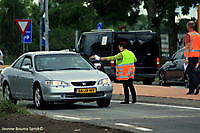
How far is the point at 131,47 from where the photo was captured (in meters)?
31.0

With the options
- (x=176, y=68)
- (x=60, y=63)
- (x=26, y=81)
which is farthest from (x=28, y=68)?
(x=176, y=68)

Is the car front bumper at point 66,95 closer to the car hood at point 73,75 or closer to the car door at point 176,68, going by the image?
the car hood at point 73,75

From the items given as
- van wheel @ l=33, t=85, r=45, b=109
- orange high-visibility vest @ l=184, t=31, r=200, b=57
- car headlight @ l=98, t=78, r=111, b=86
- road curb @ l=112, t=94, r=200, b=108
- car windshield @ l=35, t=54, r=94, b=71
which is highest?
orange high-visibility vest @ l=184, t=31, r=200, b=57

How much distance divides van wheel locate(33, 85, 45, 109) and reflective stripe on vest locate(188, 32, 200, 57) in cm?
389

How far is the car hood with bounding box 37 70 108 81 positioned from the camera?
1819 centimetres

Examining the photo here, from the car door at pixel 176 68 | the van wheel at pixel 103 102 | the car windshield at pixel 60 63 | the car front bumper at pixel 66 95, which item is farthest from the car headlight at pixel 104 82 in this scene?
the car door at pixel 176 68

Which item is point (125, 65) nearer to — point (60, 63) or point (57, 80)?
point (60, 63)

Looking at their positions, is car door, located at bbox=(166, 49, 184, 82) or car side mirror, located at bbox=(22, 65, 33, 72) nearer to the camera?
car side mirror, located at bbox=(22, 65, 33, 72)

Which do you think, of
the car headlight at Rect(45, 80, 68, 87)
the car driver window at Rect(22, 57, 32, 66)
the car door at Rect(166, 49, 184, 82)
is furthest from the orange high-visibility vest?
the car door at Rect(166, 49, 184, 82)

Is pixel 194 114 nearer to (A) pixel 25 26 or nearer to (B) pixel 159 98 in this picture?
(B) pixel 159 98

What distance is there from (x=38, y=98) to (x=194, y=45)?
412cm

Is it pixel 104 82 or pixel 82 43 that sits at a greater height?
pixel 82 43

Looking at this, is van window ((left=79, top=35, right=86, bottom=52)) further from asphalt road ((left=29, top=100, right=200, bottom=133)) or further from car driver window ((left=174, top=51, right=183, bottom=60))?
asphalt road ((left=29, top=100, right=200, bottom=133))

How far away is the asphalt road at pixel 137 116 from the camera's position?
1310 centimetres
